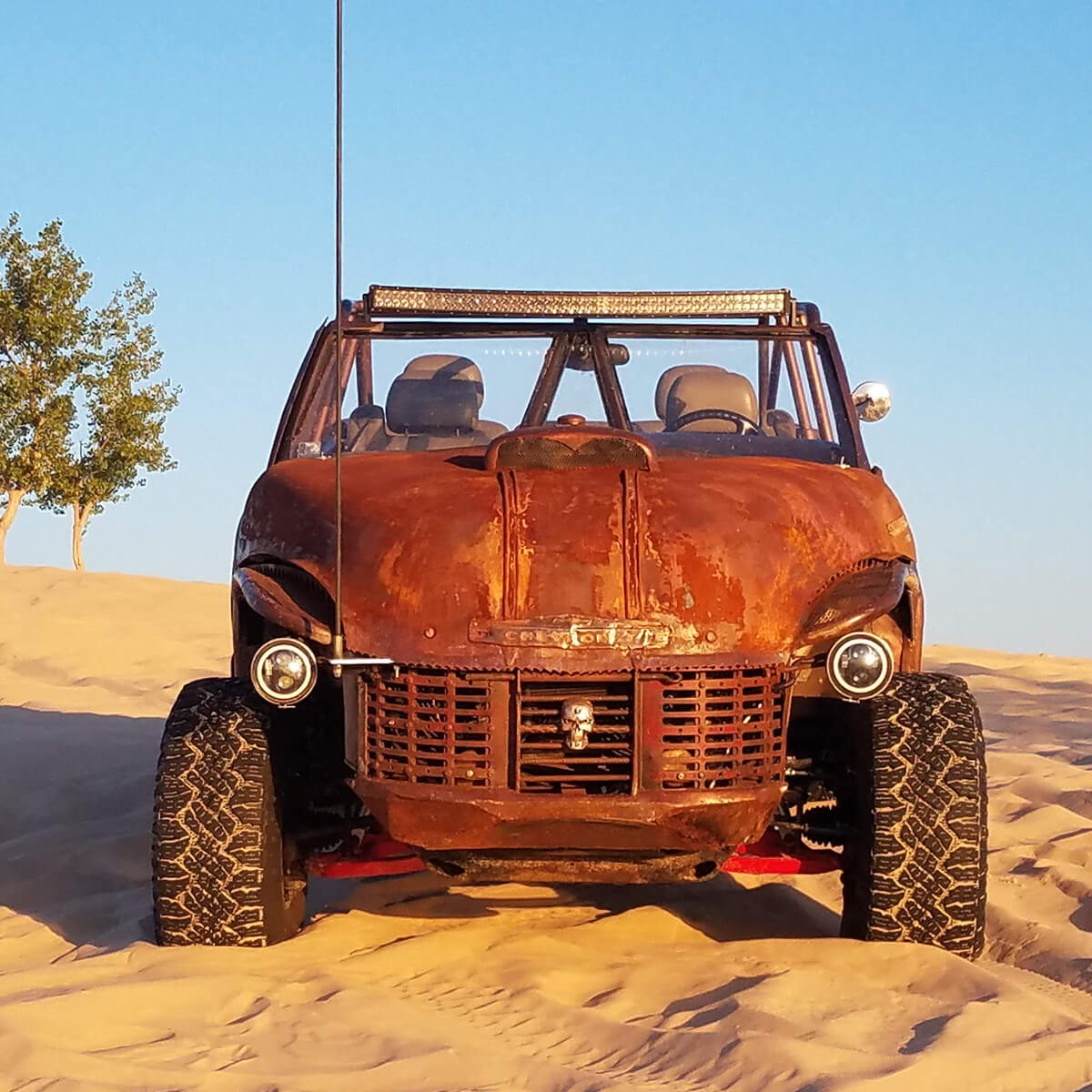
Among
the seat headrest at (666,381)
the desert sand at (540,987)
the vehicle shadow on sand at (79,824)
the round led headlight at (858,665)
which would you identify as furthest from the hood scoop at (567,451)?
the vehicle shadow on sand at (79,824)

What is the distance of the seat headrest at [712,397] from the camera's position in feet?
21.5

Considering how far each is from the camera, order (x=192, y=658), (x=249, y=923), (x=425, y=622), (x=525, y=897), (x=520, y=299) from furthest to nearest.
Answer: (x=192, y=658) → (x=520, y=299) → (x=525, y=897) → (x=249, y=923) → (x=425, y=622)

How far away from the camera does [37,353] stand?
30.7 meters

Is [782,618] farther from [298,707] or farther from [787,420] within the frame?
[787,420]

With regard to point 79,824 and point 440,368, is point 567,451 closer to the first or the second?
point 440,368

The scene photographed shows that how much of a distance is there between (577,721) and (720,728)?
38 cm

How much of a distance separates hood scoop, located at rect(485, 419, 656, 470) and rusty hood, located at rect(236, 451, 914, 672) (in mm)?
41

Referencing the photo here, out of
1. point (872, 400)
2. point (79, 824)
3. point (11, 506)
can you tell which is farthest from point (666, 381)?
point (11, 506)

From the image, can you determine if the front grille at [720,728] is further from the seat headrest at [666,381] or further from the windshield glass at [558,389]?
the seat headrest at [666,381]

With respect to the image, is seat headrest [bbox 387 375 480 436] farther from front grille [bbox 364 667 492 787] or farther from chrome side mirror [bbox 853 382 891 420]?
front grille [bbox 364 667 492 787]

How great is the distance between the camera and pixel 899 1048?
3.92 m

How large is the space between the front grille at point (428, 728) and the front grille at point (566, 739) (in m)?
0.10

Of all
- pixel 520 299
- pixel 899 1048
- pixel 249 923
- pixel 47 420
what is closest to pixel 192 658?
pixel 520 299

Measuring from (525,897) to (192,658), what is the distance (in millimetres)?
9856
